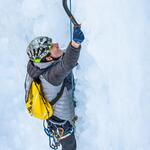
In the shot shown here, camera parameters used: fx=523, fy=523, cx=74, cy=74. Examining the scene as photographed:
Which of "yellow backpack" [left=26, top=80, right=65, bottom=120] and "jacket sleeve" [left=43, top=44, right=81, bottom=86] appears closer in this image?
"jacket sleeve" [left=43, top=44, right=81, bottom=86]

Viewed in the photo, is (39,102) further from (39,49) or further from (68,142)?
(68,142)

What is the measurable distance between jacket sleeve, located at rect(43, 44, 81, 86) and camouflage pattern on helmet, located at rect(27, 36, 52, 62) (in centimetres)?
9

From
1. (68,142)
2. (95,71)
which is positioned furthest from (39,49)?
(95,71)

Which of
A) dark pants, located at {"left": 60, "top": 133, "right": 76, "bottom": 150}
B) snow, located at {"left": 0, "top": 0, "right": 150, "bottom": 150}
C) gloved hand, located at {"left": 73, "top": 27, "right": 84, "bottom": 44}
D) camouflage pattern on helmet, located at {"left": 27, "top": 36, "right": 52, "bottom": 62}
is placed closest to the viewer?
gloved hand, located at {"left": 73, "top": 27, "right": 84, "bottom": 44}

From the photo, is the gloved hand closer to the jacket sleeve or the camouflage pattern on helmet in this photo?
the jacket sleeve

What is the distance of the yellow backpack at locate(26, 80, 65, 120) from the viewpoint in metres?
2.74

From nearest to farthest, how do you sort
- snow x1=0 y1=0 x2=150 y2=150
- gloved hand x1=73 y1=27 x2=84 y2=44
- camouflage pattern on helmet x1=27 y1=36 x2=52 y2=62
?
gloved hand x1=73 y1=27 x2=84 y2=44
camouflage pattern on helmet x1=27 y1=36 x2=52 y2=62
snow x1=0 y1=0 x2=150 y2=150

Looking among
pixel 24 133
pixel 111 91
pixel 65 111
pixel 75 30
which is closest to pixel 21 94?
pixel 24 133

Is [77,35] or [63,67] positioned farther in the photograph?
[63,67]

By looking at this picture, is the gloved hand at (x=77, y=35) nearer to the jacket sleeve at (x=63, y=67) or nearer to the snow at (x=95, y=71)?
the jacket sleeve at (x=63, y=67)

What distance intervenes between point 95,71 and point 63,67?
1234 millimetres

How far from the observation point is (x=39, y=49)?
266cm

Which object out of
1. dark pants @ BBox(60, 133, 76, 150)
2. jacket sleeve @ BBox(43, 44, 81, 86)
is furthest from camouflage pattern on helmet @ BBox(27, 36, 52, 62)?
dark pants @ BBox(60, 133, 76, 150)

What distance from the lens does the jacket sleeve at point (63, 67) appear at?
2.47 m
